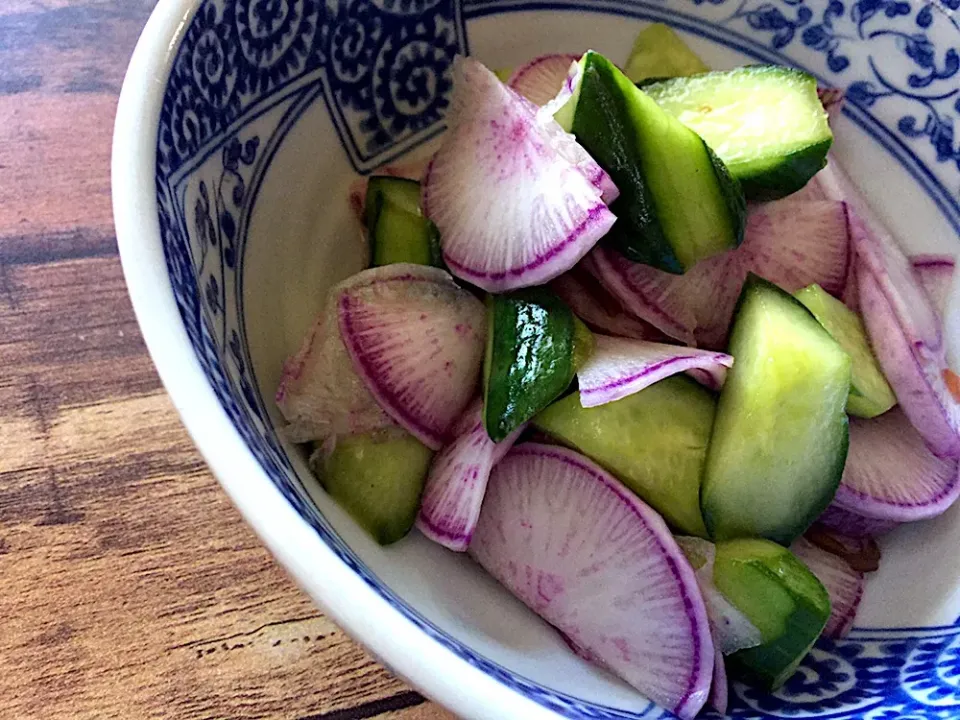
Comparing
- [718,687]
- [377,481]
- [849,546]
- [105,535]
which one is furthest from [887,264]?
[105,535]

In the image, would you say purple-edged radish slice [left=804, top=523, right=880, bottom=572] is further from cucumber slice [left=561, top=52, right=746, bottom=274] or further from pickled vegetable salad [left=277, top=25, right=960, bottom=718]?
cucumber slice [left=561, top=52, right=746, bottom=274]

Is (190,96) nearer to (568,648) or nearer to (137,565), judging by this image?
(137,565)

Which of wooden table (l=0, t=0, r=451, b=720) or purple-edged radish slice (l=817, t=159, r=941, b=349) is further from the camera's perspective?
purple-edged radish slice (l=817, t=159, r=941, b=349)

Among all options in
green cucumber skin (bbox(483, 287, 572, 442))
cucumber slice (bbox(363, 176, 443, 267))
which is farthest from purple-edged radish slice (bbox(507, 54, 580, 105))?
green cucumber skin (bbox(483, 287, 572, 442))

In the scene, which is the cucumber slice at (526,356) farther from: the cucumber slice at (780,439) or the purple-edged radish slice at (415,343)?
the cucumber slice at (780,439)

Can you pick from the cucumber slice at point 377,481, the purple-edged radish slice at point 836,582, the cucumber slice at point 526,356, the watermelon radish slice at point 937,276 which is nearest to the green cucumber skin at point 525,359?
the cucumber slice at point 526,356

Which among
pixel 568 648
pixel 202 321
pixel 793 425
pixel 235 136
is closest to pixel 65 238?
pixel 235 136

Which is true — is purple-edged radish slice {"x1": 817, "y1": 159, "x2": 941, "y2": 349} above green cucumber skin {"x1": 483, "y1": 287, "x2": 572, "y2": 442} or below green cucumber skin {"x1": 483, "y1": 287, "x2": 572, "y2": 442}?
above

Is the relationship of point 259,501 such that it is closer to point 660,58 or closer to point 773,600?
point 773,600

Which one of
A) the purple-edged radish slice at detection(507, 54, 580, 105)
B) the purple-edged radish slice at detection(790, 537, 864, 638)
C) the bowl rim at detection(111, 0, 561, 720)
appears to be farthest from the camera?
the purple-edged radish slice at detection(507, 54, 580, 105)
